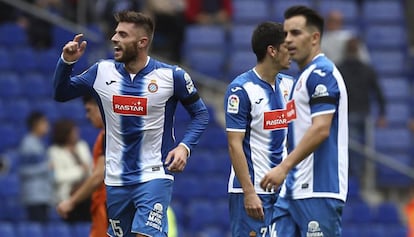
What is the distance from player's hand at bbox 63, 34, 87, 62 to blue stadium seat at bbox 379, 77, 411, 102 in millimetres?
9634

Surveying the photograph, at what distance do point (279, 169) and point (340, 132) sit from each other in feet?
1.96

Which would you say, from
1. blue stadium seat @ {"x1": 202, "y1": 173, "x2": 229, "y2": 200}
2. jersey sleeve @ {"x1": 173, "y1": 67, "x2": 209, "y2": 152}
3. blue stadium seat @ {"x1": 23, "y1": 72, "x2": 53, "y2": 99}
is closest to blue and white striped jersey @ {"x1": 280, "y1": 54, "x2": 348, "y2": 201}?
jersey sleeve @ {"x1": 173, "y1": 67, "x2": 209, "y2": 152}

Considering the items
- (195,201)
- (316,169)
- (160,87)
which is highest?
(160,87)

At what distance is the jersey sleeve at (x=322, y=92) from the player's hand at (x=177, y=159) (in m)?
0.96

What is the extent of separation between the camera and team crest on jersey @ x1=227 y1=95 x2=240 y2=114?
30.3ft

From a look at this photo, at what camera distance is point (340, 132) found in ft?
28.5

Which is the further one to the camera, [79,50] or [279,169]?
[79,50]

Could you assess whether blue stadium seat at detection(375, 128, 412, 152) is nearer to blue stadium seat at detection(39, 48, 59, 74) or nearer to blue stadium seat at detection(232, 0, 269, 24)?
blue stadium seat at detection(232, 0, 269, 24)

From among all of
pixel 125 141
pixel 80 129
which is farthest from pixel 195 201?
pixel 125 141

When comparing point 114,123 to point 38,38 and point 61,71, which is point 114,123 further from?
point 38,38

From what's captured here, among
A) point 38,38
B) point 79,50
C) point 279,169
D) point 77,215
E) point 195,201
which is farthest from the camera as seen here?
point 38,38

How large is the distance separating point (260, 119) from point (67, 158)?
233 inches

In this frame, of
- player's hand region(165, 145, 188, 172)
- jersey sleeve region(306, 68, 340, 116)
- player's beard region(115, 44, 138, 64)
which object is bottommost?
player's hand region(165, 145, 188, 172)

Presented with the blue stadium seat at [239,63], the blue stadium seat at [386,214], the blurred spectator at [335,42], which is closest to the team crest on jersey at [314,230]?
the blue stadium seat at [386,214]
